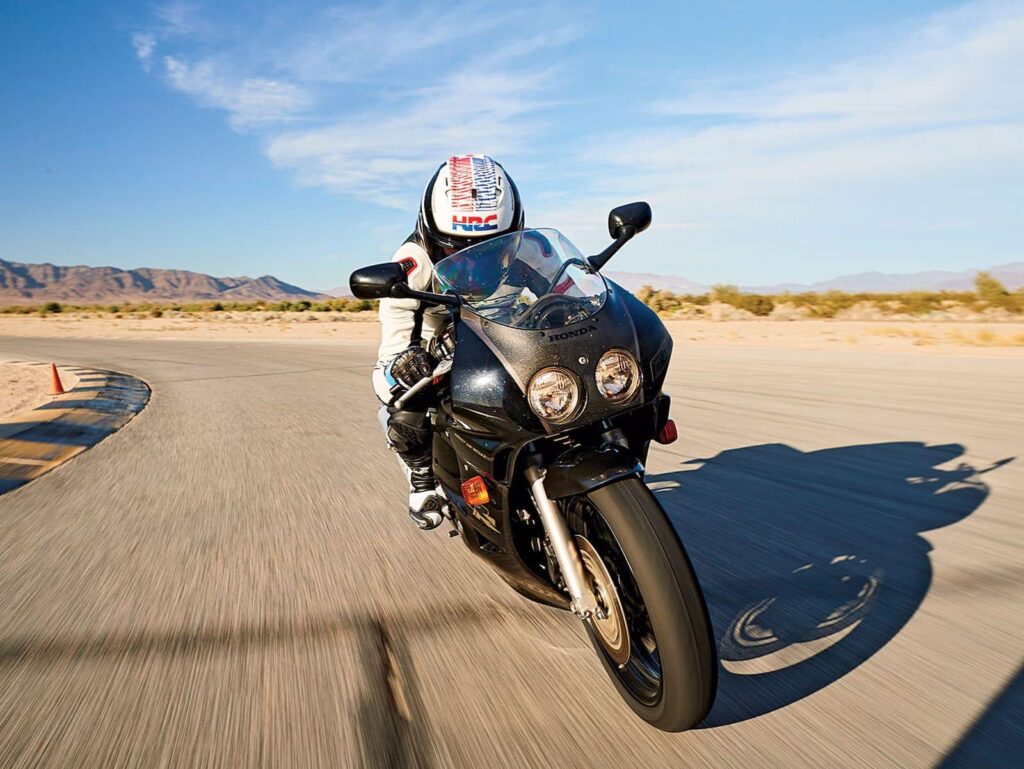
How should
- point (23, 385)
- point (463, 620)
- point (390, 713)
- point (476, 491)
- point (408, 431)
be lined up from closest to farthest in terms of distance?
1. point (390, 713)
2. point (476, 491)
3. point (463, 620)
4. point (408, 431)
5. point (23, 385)

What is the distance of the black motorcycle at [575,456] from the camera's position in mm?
2264

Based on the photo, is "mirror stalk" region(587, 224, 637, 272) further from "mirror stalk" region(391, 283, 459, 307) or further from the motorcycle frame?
"mirror stalk" region(391, 283, 459, 307)

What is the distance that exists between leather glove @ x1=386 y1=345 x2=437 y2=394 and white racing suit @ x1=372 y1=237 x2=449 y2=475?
17 centimetres

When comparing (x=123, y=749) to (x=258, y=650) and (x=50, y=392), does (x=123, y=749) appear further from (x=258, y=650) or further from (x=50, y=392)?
(x=50, y=392)

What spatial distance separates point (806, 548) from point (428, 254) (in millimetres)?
2455

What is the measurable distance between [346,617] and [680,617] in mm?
1719

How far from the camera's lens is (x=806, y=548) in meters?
3.93

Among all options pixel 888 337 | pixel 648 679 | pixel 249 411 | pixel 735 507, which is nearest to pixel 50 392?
pixel 249 411

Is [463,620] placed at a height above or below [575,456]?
below

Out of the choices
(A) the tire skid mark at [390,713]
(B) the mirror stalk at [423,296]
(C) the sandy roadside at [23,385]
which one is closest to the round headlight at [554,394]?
(B) the mirror stalk at [423,296]

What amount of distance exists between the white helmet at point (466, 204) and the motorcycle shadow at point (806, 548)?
1.93 m

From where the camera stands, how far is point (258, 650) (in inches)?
121

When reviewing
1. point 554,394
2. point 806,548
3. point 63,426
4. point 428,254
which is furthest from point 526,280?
point 63,426

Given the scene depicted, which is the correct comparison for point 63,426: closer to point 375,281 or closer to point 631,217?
point 375,281
